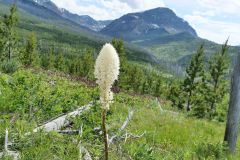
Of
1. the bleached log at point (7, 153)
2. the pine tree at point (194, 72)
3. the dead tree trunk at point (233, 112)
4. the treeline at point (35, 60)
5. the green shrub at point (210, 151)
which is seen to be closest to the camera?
the bleached log at point (7, 153)

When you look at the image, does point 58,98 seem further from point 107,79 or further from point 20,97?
point 107,79

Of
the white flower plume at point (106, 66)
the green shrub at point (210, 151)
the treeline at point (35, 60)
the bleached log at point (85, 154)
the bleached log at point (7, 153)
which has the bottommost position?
the treeline at point (35, 60)

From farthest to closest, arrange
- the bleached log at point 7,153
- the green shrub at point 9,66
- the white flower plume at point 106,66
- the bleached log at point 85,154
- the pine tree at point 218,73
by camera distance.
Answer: the pine tree at point 218,73 → the green shrub at point 9,66 → the bleached log at point 85,154 → the bleached log at point 7,153 → the white flower plume at point 106,66

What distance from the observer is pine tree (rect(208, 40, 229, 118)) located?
57188 mm

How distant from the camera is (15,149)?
6.28 meters

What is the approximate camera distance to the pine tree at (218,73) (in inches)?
2251

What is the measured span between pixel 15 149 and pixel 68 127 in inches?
108

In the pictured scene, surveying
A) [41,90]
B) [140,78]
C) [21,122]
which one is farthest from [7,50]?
[140,78]

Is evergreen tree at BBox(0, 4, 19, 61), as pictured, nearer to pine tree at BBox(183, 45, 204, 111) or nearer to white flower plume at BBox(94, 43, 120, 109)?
pine tree at BBox(183, 45, 204, 111)

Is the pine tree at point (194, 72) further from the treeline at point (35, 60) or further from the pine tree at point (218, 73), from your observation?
the treeline at point (35, 60)

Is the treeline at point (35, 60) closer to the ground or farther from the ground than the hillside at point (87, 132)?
closer to the ground

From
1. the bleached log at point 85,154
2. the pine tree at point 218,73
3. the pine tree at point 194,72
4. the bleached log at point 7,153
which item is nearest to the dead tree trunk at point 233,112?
the bleached log at point 85,154

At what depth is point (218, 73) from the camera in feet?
191

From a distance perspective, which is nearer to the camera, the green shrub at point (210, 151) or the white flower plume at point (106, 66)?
the white flower plume at point (106, 66)
